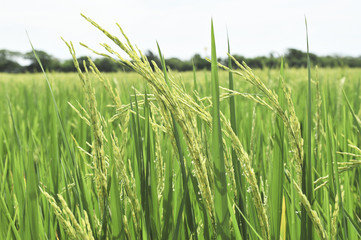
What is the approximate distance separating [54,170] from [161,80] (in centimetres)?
88

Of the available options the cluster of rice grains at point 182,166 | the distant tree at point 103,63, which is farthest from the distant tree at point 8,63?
the cluster of rice grains at point 182,166

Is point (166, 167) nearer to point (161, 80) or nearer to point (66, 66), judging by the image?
point (161, 80)

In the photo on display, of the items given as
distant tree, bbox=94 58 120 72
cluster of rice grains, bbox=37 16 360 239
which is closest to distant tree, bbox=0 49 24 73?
distant tree, bbox=94 58 120 72

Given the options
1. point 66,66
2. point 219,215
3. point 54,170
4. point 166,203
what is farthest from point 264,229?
point 66,66

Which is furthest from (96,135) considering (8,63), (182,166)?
(8,63)

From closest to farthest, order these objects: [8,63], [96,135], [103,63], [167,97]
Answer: [167,97]
[96,135]
[103,63]
[8,63]

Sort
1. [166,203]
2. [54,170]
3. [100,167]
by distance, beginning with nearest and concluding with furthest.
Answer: [100,167] → [166,203] → [54,170]

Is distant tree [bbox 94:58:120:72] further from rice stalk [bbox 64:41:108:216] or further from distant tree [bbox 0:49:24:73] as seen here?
distant tree [bbox 0:49:24:73]

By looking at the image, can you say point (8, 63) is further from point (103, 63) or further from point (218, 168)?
point (218, 168)

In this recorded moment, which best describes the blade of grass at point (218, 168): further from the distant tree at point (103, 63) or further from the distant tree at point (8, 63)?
the distant tree at point (8, 63)

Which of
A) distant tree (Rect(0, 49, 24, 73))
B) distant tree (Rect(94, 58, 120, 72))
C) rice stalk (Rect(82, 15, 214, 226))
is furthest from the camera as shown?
distant tree (Rect(0, 49, 24, 73))

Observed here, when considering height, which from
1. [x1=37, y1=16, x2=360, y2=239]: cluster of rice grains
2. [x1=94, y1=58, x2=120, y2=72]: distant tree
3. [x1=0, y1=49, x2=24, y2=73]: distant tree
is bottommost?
[x1=37, y1=16, x2=360, y2=239]: cluster of rice grains

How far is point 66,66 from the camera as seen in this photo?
32094 millimetres

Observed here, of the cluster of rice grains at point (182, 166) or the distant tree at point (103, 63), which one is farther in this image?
the distant tree at point (103, 63)
